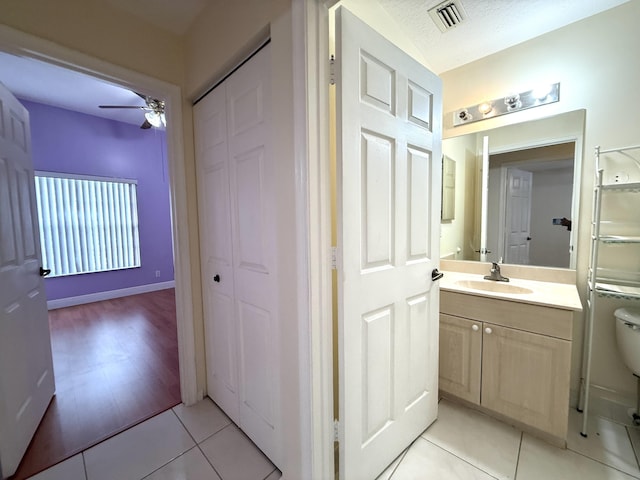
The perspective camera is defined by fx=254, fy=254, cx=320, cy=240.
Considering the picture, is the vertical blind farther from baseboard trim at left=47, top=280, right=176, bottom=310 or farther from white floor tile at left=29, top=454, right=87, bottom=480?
white floor tile at left=29, top=454, right=87, bottom=480

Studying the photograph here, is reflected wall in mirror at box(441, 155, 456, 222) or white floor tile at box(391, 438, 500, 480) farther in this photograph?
reflected wall in mirror at box(441, 155, 456, 222)

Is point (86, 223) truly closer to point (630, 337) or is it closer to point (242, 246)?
point (242, 246)

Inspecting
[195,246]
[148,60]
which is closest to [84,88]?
[148,60]

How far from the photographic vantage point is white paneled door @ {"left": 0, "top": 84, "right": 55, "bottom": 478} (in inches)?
50.6

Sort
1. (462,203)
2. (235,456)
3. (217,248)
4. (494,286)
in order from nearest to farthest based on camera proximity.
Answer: (235,456) < (217,248) < (494,286) < (462,203)

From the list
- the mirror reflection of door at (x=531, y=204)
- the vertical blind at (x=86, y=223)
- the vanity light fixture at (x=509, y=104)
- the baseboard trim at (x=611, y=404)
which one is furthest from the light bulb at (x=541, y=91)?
the vertical blind at (x=86, y=223)

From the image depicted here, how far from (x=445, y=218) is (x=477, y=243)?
0.31 m

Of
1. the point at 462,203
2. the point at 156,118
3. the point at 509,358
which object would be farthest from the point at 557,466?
the point at 156,118

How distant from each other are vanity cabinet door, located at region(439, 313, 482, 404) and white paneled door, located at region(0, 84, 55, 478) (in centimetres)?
242

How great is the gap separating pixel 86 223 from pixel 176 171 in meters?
3.73

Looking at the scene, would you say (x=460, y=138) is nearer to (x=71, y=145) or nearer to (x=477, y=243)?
(x=477, y=243)

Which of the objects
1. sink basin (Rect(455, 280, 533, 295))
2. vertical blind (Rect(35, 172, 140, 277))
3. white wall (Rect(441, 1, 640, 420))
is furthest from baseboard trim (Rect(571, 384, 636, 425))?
vertical blind (Rect(35, 172, 140, 277))

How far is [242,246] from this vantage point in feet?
4.54

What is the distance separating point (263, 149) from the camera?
1210 mm
